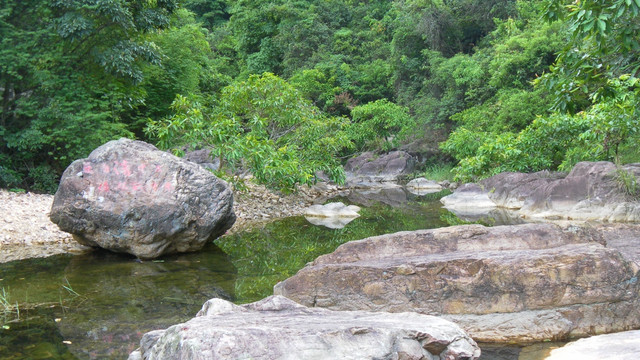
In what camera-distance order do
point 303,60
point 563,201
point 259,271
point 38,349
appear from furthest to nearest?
1. point 303,60
2. point 563,201
3. point 259,271
4. point 38,349

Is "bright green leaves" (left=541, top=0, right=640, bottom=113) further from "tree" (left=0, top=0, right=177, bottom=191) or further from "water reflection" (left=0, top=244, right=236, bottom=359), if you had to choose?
"tree" (left=0, top=0, right=177, bottom=191)

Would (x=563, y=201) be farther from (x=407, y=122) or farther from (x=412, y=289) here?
(x=407, y=122)

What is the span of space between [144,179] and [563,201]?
926 cm

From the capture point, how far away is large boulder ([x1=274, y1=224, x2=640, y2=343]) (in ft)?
14.4

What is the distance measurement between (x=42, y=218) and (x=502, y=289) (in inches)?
349

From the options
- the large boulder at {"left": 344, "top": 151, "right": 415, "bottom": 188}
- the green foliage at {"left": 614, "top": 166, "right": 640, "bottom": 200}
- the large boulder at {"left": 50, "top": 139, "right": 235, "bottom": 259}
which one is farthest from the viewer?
the large boulder at {"left": 344, "top": 151, "right": 415, "bottom": 188}

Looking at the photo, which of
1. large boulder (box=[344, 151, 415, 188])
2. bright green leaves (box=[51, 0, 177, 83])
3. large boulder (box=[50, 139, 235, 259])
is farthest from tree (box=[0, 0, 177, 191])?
large boulder (box=[344, 151, 415, 188])

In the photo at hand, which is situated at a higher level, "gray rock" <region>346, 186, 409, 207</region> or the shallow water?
the shallow water

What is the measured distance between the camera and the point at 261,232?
35.3 feet

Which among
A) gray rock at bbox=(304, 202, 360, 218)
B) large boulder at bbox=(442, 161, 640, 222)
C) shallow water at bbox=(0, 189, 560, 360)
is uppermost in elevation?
shallow water at bbox=(0, 189, 560, 360)

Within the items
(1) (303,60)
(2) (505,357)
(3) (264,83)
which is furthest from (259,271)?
(1) (303,60)

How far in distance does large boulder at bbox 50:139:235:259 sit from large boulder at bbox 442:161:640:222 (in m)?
8.16

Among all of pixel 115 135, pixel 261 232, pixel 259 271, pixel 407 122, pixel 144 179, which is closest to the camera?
pixel 259 271

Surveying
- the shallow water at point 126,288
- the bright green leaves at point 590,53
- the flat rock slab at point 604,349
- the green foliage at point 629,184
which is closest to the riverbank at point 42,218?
the shallow water at point 126,288
